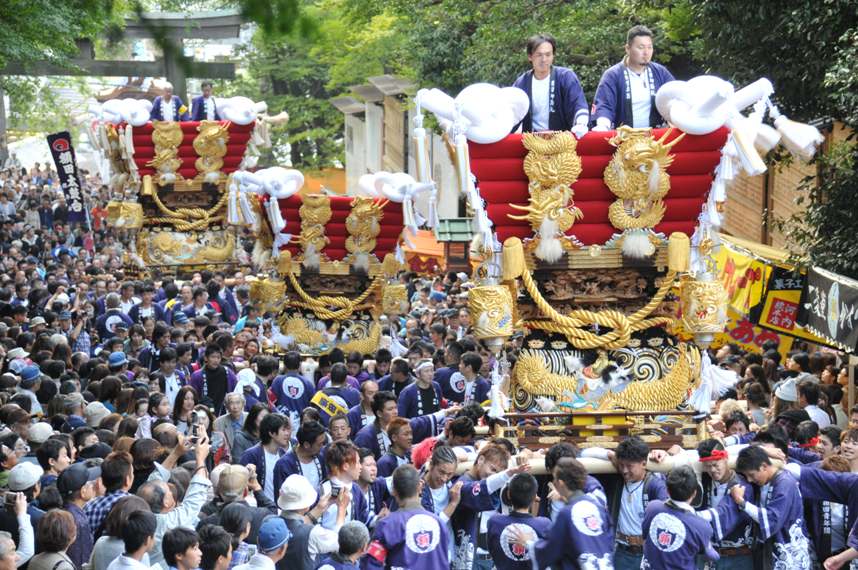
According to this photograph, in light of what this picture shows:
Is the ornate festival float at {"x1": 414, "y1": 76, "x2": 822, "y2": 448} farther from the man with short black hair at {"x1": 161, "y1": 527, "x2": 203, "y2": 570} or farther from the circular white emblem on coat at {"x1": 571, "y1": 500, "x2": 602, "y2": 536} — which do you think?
the man with short black hair at {"x1": 161, "y1": 527, "x2": 203, "y2": 570}

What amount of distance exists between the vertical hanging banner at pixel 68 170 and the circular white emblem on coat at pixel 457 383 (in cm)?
1405

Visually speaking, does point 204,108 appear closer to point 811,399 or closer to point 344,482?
point 811,399

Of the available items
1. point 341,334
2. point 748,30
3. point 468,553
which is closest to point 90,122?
point 341,334

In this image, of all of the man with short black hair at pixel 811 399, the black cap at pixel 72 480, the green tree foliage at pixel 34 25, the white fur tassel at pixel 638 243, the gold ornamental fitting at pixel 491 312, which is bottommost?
the man with short black hair at pixel 811 399

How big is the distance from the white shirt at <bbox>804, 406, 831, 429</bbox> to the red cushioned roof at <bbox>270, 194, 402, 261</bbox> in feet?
15.8

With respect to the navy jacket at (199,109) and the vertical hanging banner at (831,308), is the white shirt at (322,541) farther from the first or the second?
the navy jacket at (199,109)

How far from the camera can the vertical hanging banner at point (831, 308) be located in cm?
1151

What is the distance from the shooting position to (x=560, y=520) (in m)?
7.00

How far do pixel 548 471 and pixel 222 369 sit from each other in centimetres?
517

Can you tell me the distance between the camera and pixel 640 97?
9.56 metres

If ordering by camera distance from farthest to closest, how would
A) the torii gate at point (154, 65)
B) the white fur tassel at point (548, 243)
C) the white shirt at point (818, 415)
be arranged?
the torii gate at point (154, 65)
the white shirt at point (818, 415)
the white fur tassel at point (548, 243)

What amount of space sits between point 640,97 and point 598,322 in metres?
1.66

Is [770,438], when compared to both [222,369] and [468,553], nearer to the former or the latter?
[468,553]

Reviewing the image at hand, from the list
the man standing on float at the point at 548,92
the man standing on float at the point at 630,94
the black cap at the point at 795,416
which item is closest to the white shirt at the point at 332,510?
the man standing on float at the point at 548,92
